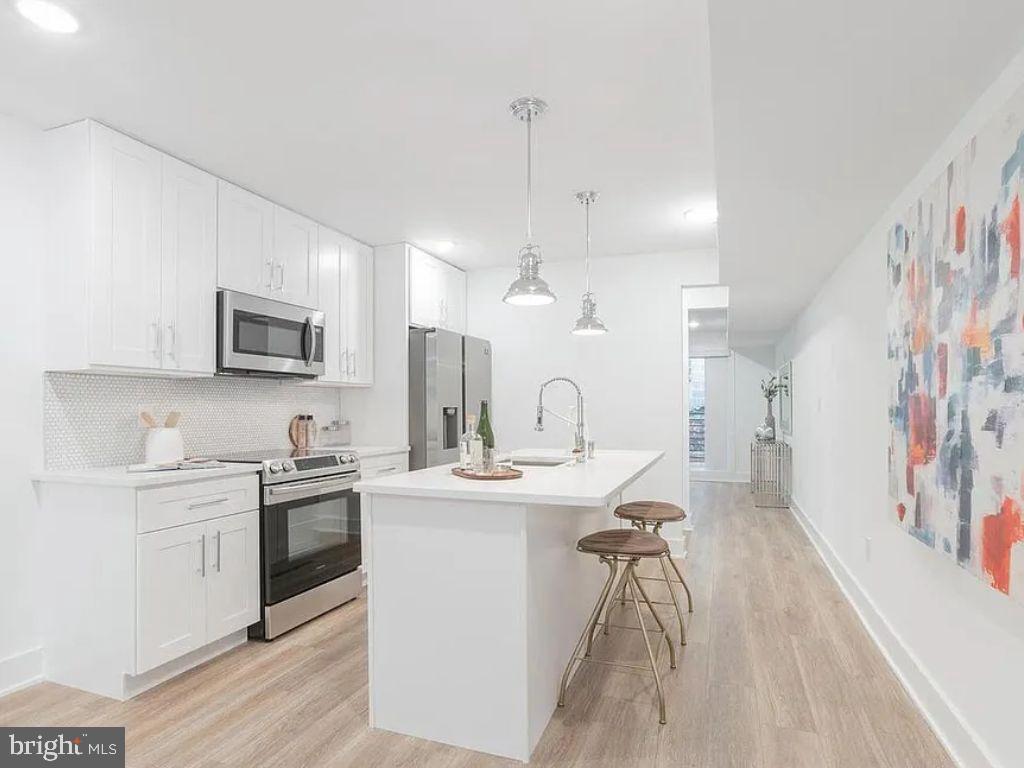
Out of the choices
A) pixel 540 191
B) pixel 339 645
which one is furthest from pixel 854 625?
pixel 540 191

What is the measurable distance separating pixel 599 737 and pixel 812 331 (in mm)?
4365

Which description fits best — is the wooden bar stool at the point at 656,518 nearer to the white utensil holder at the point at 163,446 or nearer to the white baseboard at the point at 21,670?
the white utensil holder at the point at 163,446

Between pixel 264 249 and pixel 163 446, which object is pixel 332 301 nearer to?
pixel 264 249

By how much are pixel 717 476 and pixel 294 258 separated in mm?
7950

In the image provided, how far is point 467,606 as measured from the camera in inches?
85.3

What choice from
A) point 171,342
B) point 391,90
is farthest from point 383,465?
point 391,90

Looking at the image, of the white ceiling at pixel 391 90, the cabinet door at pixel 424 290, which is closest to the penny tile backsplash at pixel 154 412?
the cabinet door at pixel 424 290

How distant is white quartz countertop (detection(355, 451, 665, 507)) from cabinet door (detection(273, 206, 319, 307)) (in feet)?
5.87

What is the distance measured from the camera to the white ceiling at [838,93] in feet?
4.86

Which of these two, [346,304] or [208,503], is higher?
[346,304]

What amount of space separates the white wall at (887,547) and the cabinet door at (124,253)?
131 inches

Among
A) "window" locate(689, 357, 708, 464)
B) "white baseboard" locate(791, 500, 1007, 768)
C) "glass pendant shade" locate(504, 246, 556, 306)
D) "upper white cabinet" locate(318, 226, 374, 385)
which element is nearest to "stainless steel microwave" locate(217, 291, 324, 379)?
"upper white cabinet" locate(318, 226, 374, 385)

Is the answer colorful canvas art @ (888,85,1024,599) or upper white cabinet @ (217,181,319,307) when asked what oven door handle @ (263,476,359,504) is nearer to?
upper white cabinet @ (217,181,319,307)

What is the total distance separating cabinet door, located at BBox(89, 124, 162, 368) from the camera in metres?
2.74
